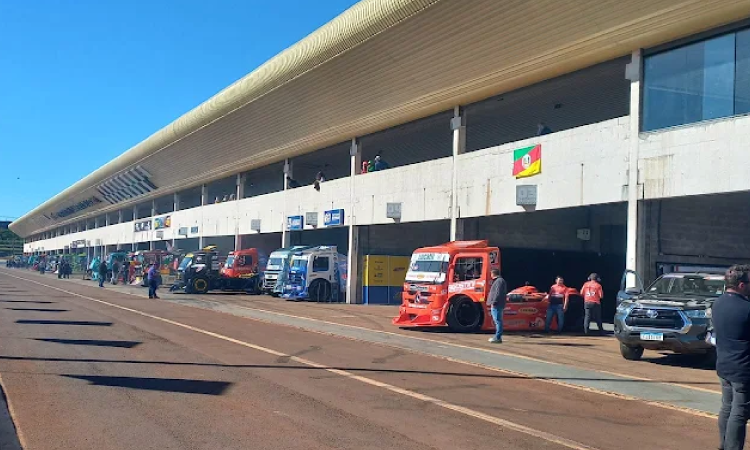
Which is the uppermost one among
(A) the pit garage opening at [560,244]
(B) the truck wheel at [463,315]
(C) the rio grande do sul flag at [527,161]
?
(C) the rio grande do sul flag at [527,161]

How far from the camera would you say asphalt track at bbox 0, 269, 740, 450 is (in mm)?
7762

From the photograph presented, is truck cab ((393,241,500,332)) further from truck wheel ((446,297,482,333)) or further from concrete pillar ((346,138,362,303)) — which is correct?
concrete pillar ((346,138,362,303))

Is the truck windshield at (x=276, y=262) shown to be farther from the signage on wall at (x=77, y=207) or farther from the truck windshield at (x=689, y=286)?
the signage on wall at (x=77, y=207)

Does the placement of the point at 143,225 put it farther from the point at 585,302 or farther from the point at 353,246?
the point at 585,302

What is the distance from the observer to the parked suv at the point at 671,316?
45.8 feet

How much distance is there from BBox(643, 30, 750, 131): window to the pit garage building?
0.04m

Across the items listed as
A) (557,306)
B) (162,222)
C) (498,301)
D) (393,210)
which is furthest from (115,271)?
(498,301)

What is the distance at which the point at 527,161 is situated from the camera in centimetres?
2530

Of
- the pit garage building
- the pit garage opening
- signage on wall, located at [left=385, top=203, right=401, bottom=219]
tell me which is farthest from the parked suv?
signage on wall, located at [left=385, top=203, right=401, bottom=219]

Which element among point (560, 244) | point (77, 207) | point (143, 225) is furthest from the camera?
point (77, 207)

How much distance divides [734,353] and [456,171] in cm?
2295

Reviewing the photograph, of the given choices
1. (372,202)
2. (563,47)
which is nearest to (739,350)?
(563,47)

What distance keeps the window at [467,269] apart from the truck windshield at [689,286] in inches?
225

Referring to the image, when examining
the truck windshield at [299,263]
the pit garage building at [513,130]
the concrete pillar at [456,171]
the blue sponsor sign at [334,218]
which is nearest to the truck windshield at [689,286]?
the pit garage building at [513,130]
